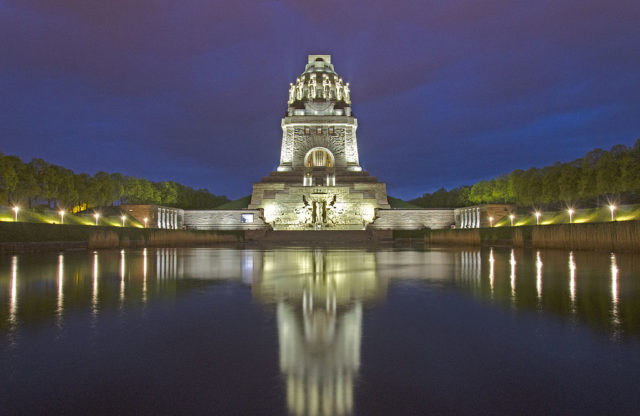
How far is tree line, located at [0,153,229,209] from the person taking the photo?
30.3 m

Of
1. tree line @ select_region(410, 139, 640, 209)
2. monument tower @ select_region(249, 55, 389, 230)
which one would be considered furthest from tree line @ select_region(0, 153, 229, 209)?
tree line @ select_region(410, 139, 640, 209)

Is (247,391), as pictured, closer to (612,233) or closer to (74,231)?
(612,233)

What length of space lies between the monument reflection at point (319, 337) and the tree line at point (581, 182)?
30.1m

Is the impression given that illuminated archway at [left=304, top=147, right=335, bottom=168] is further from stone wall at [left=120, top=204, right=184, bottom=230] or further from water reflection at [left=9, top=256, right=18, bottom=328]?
water reflection at [left=9, top=256, right=18, bottom=328]

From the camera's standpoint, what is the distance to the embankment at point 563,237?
16.0 meters

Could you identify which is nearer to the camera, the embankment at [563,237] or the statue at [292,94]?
the embankment at [563,237]

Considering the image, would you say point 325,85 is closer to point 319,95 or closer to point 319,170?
point 319,95

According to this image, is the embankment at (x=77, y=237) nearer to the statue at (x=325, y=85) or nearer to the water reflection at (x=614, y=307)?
the water reflection at (x=614, y=307)

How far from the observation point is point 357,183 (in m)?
55.5

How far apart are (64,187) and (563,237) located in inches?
1459

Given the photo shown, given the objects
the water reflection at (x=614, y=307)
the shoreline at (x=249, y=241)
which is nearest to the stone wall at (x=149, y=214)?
the shoreline at (x=249, y=241)

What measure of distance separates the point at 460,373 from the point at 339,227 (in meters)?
44.7

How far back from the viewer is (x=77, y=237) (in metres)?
23.2

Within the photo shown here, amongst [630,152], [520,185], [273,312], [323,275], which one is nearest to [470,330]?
[273,312]
